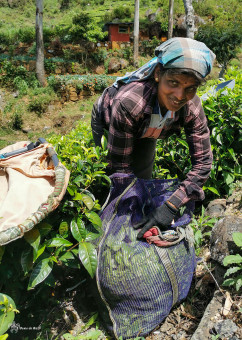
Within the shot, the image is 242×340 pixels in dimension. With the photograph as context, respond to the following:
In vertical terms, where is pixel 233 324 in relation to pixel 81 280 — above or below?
above

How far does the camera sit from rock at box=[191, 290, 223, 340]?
164 centimetres

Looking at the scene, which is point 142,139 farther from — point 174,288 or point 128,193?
point 174,288

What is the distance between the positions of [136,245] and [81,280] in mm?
814

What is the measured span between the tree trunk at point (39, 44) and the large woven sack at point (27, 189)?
13.7 meters

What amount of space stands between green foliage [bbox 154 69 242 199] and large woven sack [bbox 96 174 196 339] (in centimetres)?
106

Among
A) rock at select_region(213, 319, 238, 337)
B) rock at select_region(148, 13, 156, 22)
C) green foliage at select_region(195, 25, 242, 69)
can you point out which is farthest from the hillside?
rock at select_region(213, 319, 238, 337)

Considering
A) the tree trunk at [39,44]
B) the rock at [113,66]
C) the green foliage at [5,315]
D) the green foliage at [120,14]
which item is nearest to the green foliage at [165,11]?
the green foliage at [120,14]

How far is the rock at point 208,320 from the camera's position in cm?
164

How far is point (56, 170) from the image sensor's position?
160 centimetres

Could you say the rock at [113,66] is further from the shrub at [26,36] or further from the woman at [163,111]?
the woman at [163,111]

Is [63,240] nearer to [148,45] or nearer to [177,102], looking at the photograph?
[177,102]

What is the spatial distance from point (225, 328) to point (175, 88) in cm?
136

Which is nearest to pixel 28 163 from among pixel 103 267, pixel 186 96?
pixel 103 267

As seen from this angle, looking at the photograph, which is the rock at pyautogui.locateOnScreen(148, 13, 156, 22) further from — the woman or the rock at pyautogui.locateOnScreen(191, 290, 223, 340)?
the rock at pyautogui.locateOnScreen(191, 290, 223, 340)
